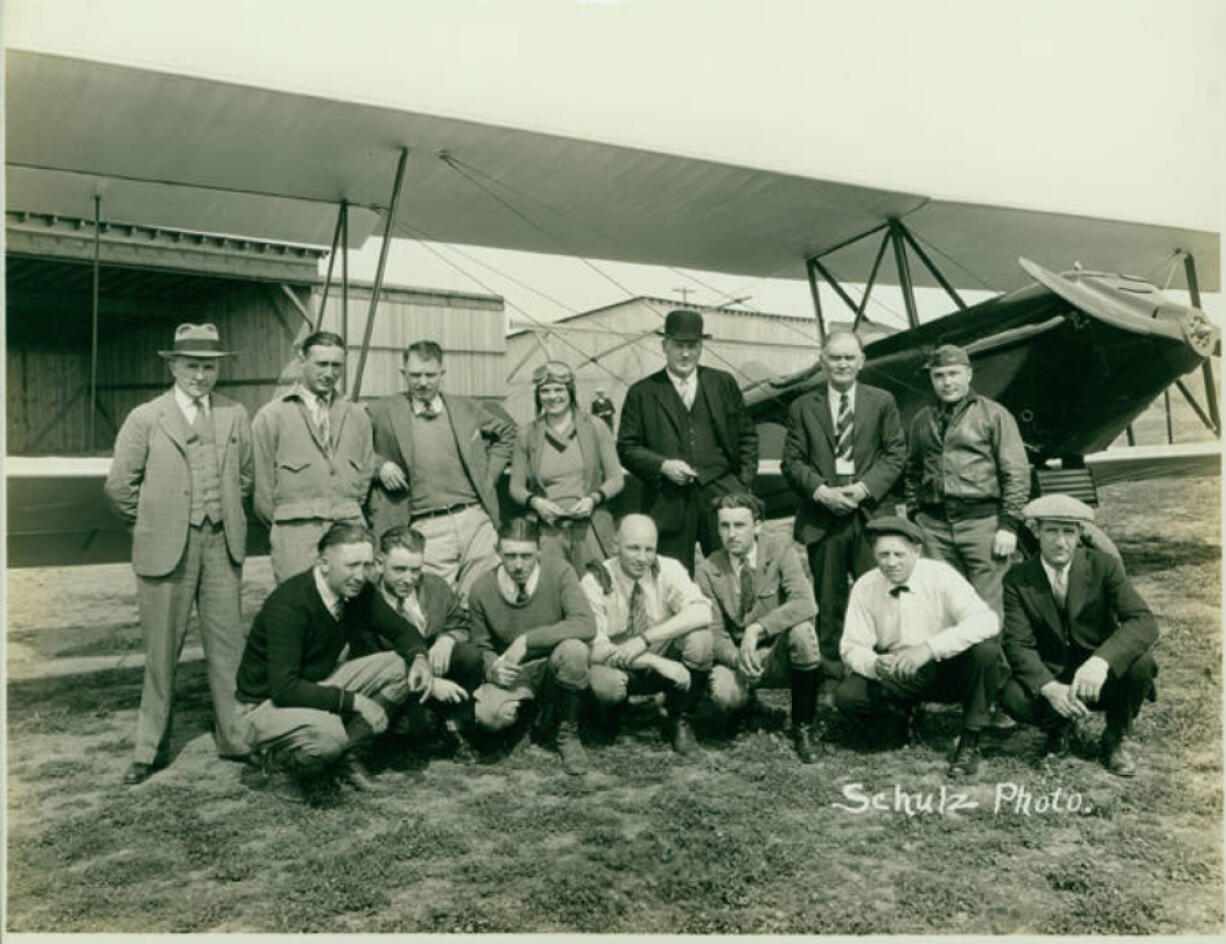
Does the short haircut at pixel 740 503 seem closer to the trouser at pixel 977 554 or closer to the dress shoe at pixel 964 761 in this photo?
the trouser at pixel 977 554

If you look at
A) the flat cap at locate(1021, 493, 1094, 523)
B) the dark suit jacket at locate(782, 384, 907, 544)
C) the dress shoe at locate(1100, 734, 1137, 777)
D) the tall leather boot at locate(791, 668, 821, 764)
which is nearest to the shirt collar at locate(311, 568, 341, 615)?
the tall leather boot at locate(791, 668, 821, 764)

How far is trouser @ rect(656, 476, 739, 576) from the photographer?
3.96 metres

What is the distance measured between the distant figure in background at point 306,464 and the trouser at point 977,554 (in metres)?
2.44

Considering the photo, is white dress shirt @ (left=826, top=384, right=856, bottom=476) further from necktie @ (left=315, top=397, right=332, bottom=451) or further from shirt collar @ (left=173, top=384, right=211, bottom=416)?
shirt collar @ (left=173, top=384, right=211, bottom=416)

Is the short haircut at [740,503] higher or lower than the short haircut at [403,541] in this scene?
higher

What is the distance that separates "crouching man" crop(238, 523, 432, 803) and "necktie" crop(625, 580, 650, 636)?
0.80 metres

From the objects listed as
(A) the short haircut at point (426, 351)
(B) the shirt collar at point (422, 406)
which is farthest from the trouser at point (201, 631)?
(A) the short haircut at point (426, 351)

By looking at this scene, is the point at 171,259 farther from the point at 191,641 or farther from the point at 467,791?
the point at 467,791

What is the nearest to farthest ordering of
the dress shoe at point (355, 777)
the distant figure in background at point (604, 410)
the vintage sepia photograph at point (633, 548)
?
the vintage sepia photograph at point (633, 548) → the dress shoe at point (355, 777) → the distant figure in background at point (604, 410)

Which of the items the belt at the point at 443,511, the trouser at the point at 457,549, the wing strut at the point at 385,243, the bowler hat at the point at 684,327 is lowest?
the trouser at the point at 457,549

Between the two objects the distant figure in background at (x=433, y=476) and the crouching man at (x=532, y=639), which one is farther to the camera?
the distant figure in background at (x=433, y=476)

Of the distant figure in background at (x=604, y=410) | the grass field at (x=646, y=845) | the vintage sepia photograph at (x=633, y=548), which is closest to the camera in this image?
the grass field at (x=646, y=845)

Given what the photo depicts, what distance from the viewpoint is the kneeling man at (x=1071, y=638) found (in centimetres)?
319

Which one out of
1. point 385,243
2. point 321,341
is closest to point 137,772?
point 321,341
